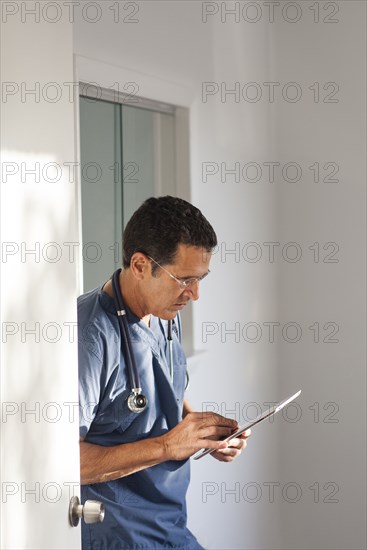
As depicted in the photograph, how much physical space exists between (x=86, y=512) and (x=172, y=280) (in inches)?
25.9

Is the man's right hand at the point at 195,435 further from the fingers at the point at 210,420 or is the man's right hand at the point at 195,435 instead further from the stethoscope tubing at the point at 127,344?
the stethoscope tubing at the point at 127,344

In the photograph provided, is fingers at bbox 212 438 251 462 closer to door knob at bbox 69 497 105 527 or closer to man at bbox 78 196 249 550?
man at bbox 78 196 249 550

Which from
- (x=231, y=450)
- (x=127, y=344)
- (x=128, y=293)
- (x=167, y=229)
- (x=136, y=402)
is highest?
(x=167, y=229)

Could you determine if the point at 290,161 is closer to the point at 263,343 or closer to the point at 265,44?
the point at 265,44

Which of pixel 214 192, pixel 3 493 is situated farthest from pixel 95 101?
pixel 3 493

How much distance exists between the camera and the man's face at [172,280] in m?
1.73

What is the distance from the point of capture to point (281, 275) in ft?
10.9

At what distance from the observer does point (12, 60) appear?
102cm

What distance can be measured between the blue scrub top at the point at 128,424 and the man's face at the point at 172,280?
0.06 m

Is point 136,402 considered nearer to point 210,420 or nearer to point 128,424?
point 128,424

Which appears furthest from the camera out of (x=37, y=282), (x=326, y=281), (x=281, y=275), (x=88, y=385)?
(x=281, y=275)

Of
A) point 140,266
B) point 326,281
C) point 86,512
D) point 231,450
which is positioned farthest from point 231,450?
Result: point 326,281

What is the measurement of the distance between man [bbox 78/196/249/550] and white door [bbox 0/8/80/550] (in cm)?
45

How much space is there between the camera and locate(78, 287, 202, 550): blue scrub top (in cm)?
166
